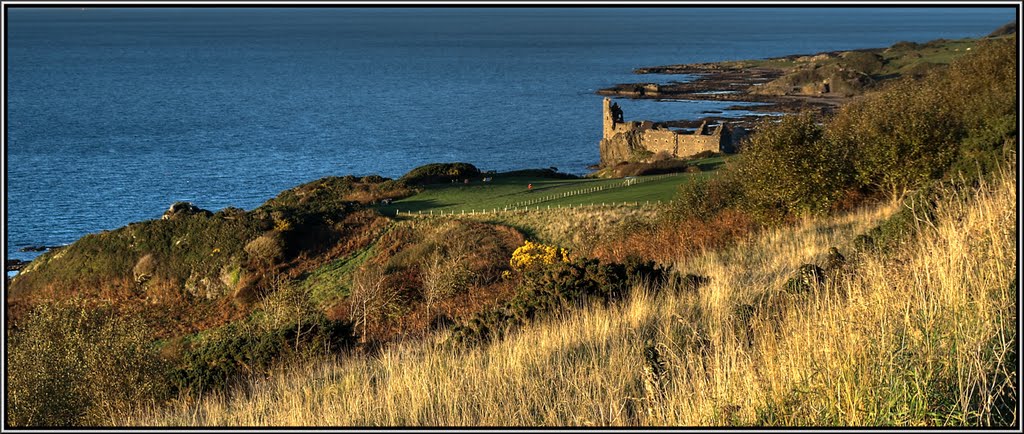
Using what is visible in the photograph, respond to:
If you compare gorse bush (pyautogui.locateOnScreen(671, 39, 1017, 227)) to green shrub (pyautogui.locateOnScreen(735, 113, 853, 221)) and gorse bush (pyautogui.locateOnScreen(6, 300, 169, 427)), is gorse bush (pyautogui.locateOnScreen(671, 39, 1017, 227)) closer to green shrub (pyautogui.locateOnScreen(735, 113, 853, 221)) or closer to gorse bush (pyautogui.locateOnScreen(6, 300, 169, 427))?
green shrub (pyautogui.locateOnScreen(735, 113, 853, 221))

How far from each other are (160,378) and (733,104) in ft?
386

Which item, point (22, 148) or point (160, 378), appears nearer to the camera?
point (160, 378)

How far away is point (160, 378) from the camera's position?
17891 mm

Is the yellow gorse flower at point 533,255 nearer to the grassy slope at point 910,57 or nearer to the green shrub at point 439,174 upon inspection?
the green shrub at point 439,174

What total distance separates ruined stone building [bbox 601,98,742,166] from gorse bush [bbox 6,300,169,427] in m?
57.6

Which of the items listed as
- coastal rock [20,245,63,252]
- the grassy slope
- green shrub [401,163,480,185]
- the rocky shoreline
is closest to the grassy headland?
coastal rock [20,245,63,252]

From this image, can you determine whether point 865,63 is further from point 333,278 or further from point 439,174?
point 333,278

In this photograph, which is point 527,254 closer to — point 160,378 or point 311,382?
point 160,378

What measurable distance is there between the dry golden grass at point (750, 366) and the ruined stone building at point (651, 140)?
60372mm

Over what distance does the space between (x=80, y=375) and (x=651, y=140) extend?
63.4m

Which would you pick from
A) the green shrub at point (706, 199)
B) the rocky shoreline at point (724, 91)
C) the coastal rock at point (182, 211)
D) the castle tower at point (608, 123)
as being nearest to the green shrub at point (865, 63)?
the rocky shoreline at point (724, 91)

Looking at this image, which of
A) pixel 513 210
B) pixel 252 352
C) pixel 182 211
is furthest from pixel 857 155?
pixel 182 211

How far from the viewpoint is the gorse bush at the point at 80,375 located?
54.5 feet

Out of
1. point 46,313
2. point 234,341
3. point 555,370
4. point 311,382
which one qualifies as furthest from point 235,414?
point 46,313
